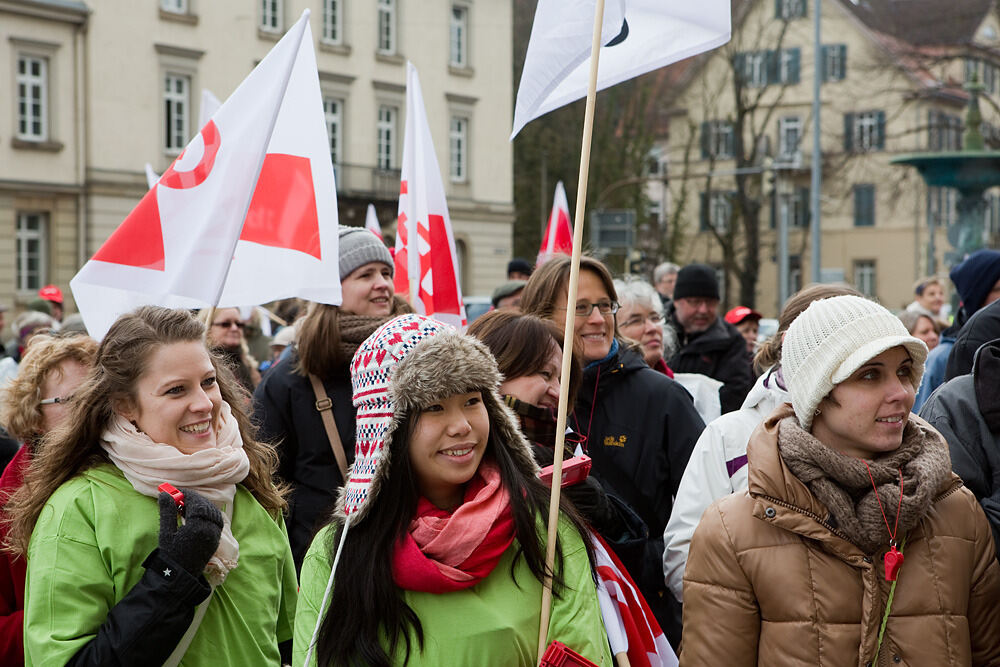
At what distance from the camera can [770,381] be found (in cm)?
411

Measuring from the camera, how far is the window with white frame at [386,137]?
39.7m

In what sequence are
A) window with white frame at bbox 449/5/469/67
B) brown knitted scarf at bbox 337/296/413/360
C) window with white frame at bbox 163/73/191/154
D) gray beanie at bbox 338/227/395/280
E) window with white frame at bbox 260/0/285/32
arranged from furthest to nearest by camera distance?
1. window with white frame at bbox 449/5/469/67
2. window with white frame at bbox 260/0/285/32
3. window with white frame at bbox 163/73/191/154
4. gray beanie at bbox 338/227/395/280
5. brown knitted scarf at bbox 337/296/413/360

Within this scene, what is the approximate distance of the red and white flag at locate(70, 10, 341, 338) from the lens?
482 cm

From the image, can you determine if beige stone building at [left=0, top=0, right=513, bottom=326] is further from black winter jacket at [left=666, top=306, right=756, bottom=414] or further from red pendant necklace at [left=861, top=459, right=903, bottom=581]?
red pendant necklace at [left=861, top=459, right=903, bottom=581]

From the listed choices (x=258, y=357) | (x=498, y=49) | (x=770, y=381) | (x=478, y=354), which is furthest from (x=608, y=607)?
(x=498, y=49)

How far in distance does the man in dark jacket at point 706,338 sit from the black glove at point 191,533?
543 centimetres

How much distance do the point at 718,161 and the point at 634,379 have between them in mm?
47790

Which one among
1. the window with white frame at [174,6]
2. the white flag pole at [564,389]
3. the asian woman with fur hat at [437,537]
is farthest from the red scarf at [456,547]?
the window with white frame at [174,6]

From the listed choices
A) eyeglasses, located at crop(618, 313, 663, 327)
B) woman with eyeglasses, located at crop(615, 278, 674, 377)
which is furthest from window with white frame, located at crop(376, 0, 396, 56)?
eyeglasses, located at crop(618, 313, 663, 327)

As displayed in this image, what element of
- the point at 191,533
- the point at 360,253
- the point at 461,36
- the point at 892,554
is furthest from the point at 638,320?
the point at 461,36

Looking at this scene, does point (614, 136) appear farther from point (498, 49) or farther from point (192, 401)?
point (192, 401)

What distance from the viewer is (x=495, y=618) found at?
316 cm

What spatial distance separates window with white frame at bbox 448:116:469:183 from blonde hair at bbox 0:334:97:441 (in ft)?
123

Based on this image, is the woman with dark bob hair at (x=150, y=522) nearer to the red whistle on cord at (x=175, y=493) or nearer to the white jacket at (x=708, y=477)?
the red whistle on cord at (x=175, y=493)
